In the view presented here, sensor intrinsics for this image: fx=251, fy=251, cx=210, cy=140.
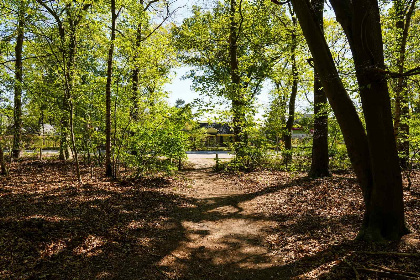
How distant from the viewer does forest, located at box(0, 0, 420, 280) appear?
14.3ft

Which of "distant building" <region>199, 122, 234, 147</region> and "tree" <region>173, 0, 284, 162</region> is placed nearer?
"tree" <region>173, 0, 284, 162</region>

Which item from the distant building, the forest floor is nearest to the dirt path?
the forest floor

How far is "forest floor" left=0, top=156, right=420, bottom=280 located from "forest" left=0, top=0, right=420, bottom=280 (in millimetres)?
37

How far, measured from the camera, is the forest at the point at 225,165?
4.36m

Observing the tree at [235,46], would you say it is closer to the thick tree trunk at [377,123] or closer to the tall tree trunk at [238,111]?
the tall tree trunk at [238,111]

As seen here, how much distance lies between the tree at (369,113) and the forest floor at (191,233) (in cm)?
51

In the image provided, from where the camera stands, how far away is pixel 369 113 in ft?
14.3

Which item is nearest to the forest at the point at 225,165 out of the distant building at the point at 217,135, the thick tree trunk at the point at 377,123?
the thick tree trunk at the point at 377,123

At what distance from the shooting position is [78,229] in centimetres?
547

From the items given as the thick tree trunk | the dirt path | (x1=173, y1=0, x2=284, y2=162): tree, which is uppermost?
(x1=173, y1=0, x2=284, y2=162): tree

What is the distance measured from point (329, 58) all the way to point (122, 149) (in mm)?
8936

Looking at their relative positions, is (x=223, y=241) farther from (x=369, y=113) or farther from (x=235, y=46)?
(x=235, y=46)

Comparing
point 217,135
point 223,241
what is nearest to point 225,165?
point 223,241

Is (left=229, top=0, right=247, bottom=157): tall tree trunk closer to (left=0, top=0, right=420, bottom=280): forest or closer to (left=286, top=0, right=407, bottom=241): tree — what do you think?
(left=0, top=0, right=420, bottom=280): forest
